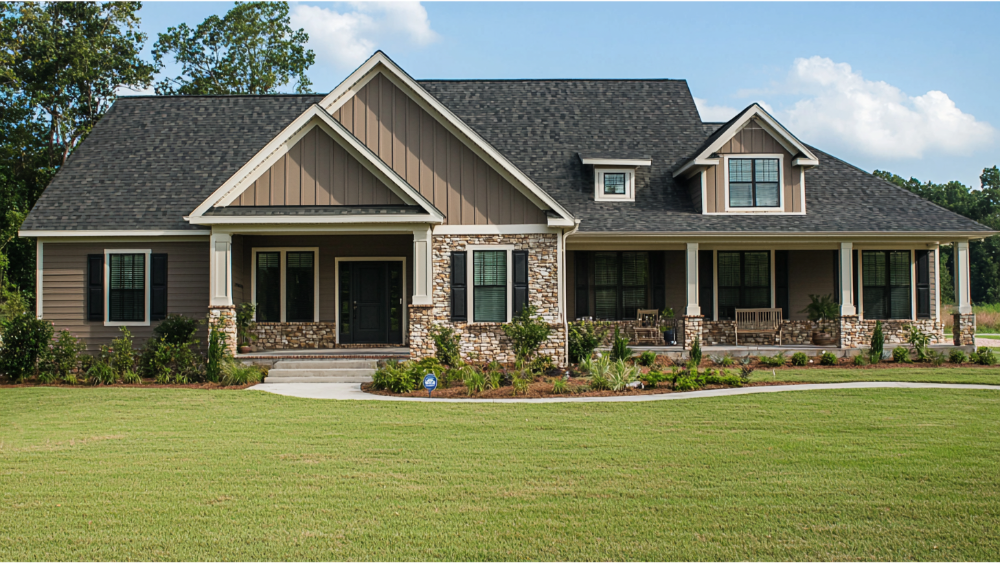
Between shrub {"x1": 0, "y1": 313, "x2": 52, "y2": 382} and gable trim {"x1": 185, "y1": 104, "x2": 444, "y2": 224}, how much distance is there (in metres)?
3.77

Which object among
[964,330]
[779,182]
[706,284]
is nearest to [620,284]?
[706,284]

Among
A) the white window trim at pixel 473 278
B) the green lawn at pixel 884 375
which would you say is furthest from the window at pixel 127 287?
the green lawn at pixel 884 375

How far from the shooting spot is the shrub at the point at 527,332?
1430cm

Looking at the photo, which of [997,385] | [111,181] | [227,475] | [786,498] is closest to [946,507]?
[786,498]

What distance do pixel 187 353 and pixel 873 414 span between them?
11.9 meters

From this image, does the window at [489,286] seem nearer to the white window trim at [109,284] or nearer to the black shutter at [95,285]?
the white window trim at [109,284]

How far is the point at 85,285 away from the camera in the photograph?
15336 millimetres

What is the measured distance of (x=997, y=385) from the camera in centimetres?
1206

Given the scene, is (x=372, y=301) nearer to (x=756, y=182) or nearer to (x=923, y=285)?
(x=756, y=182)

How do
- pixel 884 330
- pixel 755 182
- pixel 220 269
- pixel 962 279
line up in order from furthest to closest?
pixel 884 330, pixel 755 182, pixel 962 279, pixel 220 269

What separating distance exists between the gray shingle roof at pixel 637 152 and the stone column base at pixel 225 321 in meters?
7.83

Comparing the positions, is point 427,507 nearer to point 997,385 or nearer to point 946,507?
point 946,507

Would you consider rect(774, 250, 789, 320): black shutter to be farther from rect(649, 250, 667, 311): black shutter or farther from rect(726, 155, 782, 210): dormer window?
rect(649, 250, 667, 311): black shutter

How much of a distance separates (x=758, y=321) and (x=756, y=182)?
3.42 meters
